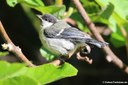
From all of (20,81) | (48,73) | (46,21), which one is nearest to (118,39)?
(46,21)

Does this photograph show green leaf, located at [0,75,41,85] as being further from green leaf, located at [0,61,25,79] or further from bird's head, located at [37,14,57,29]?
bird's head, located at [37,14,57,29]

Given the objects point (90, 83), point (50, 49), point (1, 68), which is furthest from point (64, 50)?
point (90, 83)

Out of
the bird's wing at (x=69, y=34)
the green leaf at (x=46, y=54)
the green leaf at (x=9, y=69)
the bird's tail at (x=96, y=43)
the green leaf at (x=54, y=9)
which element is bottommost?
the green leaf at (x=46, y=54)

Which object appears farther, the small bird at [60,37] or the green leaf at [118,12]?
the small bird at [60,37]

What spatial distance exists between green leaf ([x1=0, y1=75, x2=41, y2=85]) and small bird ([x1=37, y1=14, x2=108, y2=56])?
1083mm

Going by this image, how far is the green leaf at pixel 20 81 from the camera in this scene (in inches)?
52.2

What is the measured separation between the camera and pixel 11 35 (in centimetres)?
428

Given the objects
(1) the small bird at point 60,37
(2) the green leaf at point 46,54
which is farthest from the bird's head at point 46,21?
(2) the green leaf at point 46,54

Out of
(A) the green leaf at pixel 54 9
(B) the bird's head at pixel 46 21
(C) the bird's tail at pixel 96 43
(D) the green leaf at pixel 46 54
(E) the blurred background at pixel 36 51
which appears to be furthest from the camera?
(E) the blurred background at pixel 36 51

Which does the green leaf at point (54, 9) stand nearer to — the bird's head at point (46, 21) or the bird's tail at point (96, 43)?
the bird's tail at point (96, 43)

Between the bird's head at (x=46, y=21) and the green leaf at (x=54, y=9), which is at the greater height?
the green leaf at (x=54, y=9)

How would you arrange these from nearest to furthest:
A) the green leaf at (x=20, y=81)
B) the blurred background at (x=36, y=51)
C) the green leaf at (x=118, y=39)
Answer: the green leaf at (x=20, y=81) < the green leaf at (x=118, y=39) < the blurred background at (x=36, y=51)

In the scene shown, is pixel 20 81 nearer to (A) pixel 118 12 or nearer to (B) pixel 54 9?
(B) pixel 54 9

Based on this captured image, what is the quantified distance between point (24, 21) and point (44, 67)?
9.33 feet
